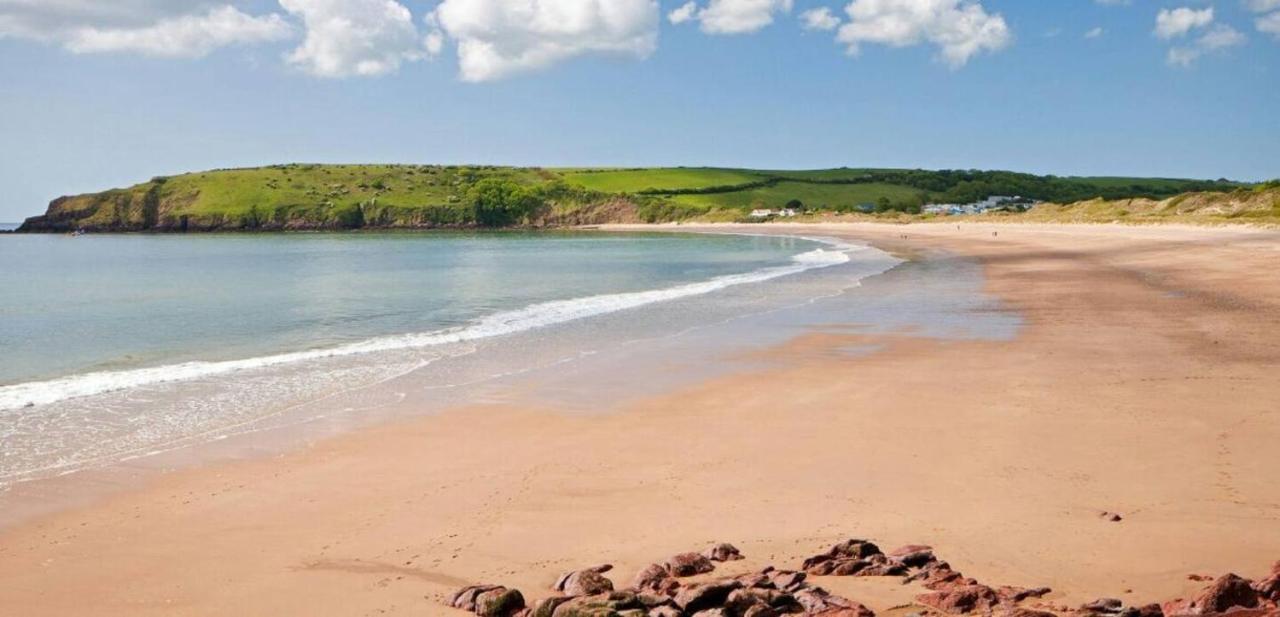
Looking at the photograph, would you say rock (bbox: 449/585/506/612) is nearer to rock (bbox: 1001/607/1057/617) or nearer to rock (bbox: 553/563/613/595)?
rock (bbox: 553/563/613/595)

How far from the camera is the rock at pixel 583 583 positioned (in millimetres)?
5602

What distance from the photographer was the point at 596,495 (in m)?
8.03

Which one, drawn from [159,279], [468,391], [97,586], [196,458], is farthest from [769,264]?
[97,586]

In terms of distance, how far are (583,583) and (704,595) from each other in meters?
0.81

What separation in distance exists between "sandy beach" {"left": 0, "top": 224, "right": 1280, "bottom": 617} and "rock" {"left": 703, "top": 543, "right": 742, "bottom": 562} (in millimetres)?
115

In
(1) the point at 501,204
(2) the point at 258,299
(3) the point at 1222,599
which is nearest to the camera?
(3) the point at 1222,599

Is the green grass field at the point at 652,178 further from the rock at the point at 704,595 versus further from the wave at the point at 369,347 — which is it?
the rock at the point at 704,595

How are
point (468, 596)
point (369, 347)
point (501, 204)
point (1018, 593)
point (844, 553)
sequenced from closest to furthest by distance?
point (1018, 593) < point (468, 596) < point (844, 553) < point (369, 347) < point (501, 204)

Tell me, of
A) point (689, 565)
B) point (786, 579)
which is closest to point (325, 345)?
point (689, 565)

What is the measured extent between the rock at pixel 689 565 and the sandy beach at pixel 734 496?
12.4 inches

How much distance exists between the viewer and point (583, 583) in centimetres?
568

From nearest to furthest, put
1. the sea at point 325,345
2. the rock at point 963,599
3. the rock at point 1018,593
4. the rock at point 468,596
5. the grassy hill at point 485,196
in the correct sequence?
the rock at point 963,599
the rock at point 1018,593
the rock at point 468,596
the sea at point 325,345
the grassy hill at point 485,196

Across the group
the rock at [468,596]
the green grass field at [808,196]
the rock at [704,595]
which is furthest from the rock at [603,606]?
the green grass field at [808,196]

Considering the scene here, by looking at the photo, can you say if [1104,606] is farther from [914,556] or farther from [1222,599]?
[914,556]
